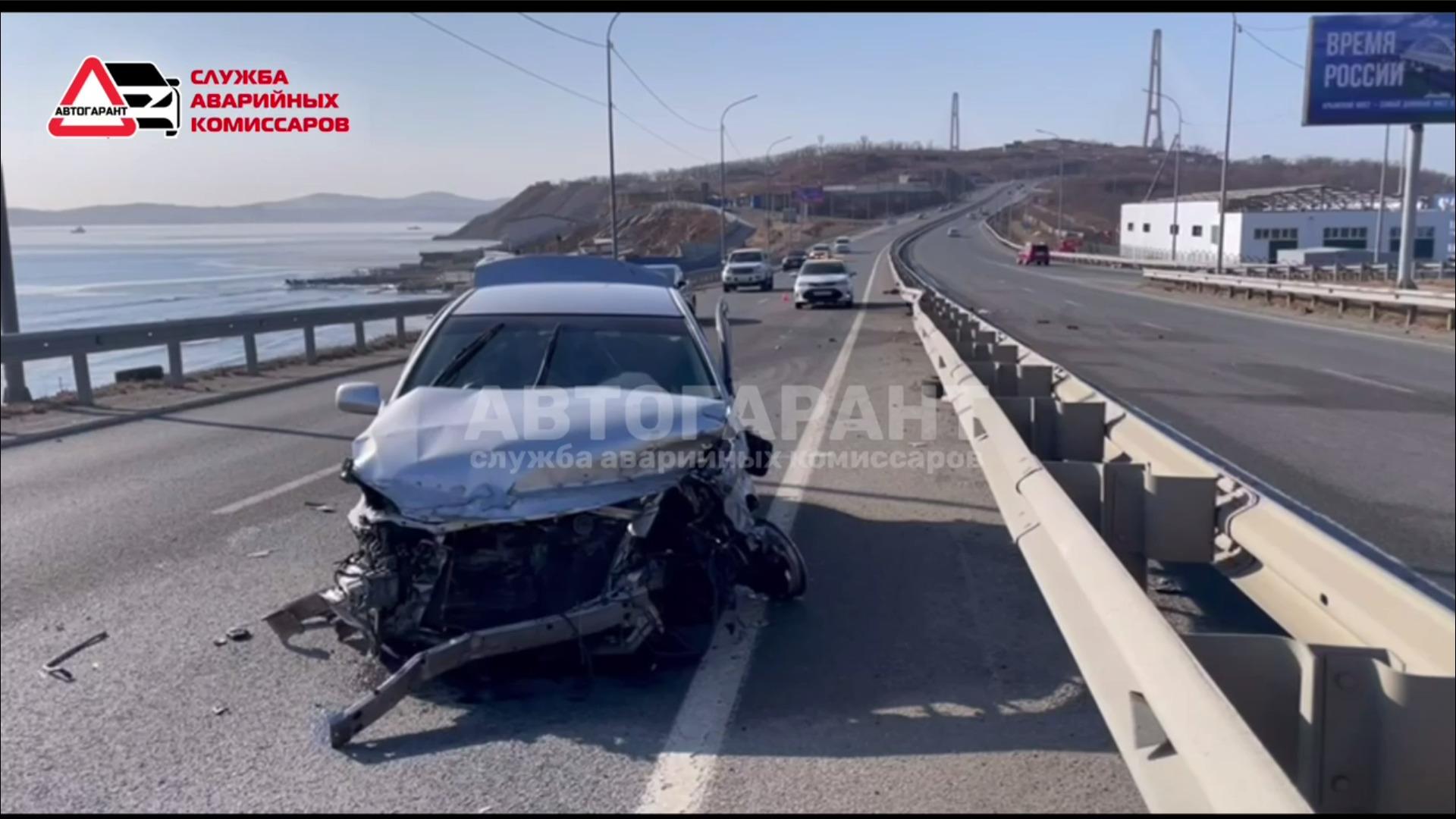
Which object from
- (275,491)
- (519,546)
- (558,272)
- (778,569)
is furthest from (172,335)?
(519,546)

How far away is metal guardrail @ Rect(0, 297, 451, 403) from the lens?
52.3ft

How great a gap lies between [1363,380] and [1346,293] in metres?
17.1

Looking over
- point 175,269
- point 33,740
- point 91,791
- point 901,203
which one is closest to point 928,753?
point 91,791

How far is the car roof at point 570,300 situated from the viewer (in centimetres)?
758

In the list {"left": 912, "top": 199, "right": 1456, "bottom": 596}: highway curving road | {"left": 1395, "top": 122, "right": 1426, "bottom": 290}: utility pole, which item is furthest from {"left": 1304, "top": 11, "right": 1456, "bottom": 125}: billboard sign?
{"left": 912, "top": 199, "right": 1456, "bottom": 596}: highway curving road

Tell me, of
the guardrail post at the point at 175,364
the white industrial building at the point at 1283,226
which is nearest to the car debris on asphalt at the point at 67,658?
the guardrail post at the point at 175,364

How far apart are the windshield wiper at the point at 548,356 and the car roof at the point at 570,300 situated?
0.22 metres

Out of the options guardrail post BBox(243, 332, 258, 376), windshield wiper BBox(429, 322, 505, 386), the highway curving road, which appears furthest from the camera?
guardrail post BBox(243, 332, 258, 376)

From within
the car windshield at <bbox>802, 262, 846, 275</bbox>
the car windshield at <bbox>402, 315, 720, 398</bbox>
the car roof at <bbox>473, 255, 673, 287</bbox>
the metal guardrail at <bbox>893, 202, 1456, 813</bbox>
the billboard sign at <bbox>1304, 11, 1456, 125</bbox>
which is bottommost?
the car windshield at <bbox>802, 262, 846, 275</bbox>

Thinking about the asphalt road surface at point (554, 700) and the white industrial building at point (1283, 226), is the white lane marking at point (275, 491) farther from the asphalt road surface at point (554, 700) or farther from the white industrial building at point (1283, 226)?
the white industrial building at point (1283, 226)

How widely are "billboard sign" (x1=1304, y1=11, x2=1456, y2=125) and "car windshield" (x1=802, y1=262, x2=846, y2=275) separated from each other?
59.9ft

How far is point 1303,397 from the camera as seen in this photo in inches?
662

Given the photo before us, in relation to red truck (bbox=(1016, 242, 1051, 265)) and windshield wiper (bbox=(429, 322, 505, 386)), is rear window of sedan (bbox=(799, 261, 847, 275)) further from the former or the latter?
red truck (bbox=(1016, 242, 1051, 265))

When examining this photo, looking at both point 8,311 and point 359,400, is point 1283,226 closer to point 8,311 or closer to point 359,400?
point 8,311
